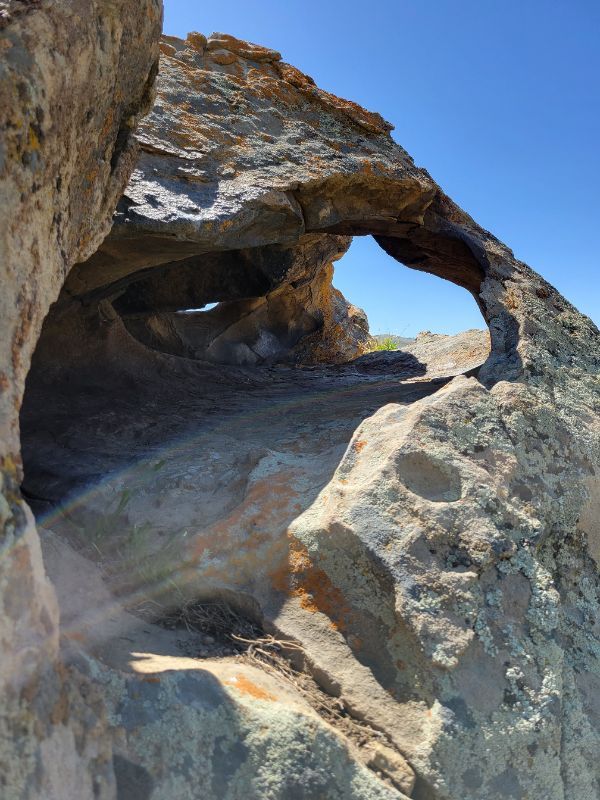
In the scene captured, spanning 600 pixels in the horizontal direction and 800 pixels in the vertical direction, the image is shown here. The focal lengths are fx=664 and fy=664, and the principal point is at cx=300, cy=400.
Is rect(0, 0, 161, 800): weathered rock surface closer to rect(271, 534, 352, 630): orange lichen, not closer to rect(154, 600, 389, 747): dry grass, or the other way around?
rect(154, 600, 389, 747): dry grass

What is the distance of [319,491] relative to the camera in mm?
3484

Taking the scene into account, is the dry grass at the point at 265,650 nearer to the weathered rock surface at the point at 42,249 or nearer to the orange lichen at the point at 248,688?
the orange lichen at the point at 248,688

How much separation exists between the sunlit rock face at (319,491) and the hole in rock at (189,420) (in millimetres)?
21

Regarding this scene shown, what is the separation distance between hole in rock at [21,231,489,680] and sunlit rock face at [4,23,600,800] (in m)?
0.02

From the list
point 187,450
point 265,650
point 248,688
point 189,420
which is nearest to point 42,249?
point 248,688

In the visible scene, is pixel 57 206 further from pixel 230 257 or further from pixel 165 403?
pixel 230 257

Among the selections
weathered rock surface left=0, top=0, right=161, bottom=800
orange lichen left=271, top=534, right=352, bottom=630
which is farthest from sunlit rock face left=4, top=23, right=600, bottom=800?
weathered rock surface left=0, top=0, right=161, bottom=800

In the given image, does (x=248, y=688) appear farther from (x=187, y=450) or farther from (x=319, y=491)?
(x=187, y=450)

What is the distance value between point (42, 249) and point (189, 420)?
9.23ft

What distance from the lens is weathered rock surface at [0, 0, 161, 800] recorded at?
5.69ft

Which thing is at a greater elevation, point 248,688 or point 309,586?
point 309,586

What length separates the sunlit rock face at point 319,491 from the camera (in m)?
2.46

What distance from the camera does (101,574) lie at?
3.27 meters

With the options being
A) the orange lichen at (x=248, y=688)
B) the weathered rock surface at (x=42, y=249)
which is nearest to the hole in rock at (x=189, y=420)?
the orange lichen at (x=248, y=688)
